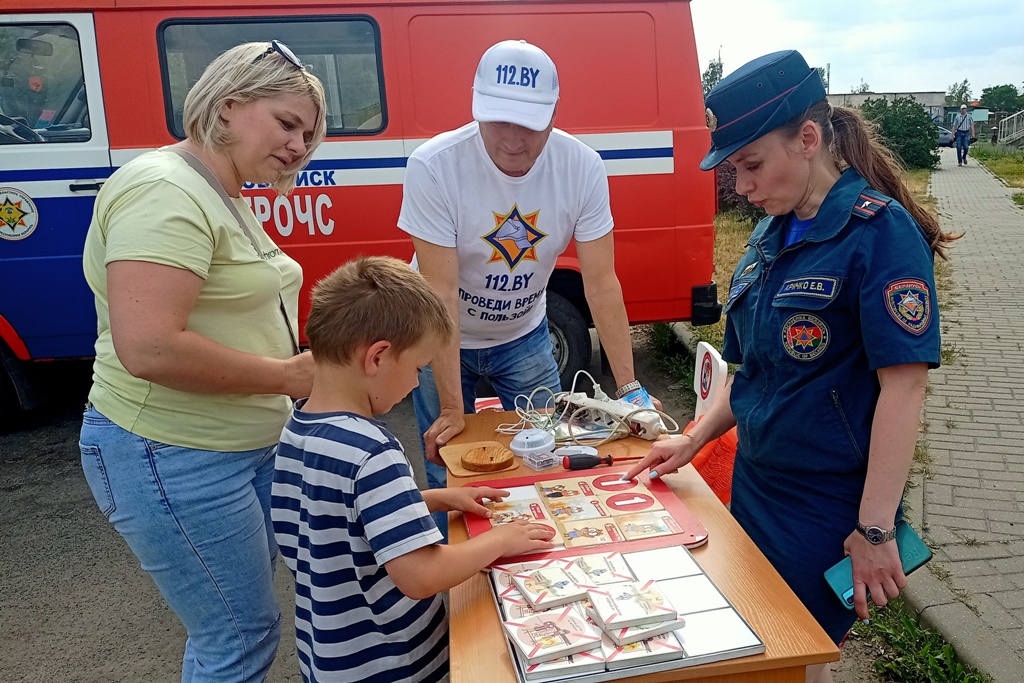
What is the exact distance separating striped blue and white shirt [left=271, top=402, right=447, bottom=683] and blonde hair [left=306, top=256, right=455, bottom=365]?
0.13 metres

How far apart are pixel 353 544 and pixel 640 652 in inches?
19.7

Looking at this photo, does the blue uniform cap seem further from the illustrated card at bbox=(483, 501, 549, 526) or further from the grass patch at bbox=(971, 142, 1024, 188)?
the grass patch at bbox=(971, 142, 1024, 188)

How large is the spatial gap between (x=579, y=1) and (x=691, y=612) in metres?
3.69

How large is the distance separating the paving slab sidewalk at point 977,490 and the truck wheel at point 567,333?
1.98m

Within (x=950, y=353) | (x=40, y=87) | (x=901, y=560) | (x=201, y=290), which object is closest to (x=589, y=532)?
(x=901, y=560)

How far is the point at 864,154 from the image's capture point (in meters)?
1.48

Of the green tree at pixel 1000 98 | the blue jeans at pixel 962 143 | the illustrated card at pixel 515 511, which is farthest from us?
the green tree at pixel 1000 98

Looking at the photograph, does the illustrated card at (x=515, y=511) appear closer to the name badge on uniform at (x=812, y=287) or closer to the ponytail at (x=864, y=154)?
the name badge on uniform at (x=812, y=287)

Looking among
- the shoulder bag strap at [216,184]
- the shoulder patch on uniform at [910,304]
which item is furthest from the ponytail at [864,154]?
the shoulder bag strap at [216,184]

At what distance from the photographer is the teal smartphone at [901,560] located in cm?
141

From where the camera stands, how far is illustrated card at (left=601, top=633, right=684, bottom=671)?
110cm

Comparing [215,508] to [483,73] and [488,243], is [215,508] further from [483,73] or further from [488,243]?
[483,73]

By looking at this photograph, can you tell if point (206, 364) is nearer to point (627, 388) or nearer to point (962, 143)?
point (627, 388)

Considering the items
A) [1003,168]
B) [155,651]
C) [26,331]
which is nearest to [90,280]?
[155,651]
